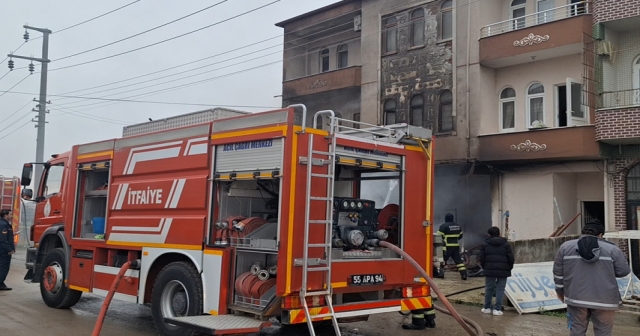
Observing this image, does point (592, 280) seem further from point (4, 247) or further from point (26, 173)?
point (4, 247)

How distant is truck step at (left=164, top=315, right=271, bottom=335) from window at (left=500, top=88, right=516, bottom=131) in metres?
15.3

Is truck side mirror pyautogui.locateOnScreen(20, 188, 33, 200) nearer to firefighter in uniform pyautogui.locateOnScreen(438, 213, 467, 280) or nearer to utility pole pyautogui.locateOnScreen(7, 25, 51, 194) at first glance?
firefighter in uniform pyautogui.locateOnScreen(438, 213, 467, 280)

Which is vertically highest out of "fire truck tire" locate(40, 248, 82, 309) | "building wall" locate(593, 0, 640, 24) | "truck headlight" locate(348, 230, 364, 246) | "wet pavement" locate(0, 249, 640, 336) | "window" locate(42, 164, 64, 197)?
"building wall" locate(593, 0, 640, 24)

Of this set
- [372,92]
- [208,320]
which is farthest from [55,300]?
[372,92]

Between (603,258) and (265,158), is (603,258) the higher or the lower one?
the lower one

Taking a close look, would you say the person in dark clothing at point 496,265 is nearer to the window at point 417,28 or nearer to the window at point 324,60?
the window at point 417,28

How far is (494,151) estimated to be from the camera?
19.2 m

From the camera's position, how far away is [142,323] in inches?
366

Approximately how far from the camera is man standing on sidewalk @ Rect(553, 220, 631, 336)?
251 inches

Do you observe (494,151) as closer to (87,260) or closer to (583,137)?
(583,137)

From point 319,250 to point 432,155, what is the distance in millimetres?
2478

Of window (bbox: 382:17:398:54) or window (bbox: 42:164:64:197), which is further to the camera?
window (bbox: 382:17:398:54)

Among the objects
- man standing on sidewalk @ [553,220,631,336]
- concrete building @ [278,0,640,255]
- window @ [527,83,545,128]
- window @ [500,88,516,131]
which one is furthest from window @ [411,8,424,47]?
man standing on sidewalk @ [553,220,631,336]

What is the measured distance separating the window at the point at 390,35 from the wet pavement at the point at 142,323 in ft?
43.3
